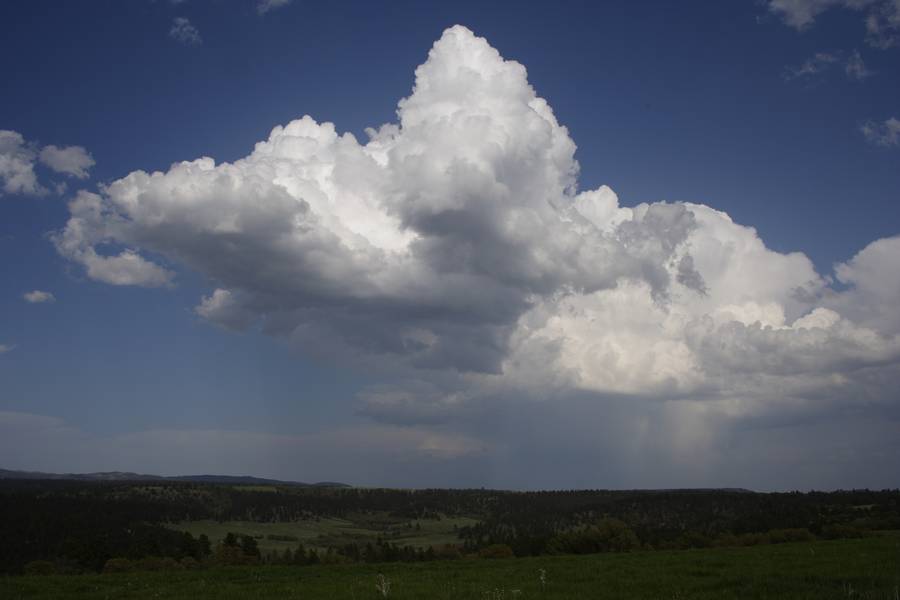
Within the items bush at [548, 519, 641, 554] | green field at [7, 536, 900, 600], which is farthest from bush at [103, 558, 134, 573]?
bush at [548, 519, 641, 554]

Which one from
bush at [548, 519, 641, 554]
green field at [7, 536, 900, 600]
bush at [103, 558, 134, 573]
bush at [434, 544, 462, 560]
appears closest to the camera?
green field at [7, 536, 900, 600]

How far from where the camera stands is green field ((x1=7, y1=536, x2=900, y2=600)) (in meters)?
17.1

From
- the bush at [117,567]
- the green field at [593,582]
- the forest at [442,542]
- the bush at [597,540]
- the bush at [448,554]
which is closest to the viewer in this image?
the green field at [593,582]

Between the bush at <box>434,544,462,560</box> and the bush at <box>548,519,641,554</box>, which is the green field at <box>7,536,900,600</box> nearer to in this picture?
the bush at <box>434,544,462,560</box>

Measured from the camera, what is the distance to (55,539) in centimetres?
13938

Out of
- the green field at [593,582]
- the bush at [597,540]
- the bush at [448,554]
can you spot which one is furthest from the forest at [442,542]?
the green field at [593,582]

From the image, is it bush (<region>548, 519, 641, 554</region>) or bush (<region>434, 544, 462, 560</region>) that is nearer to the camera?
bush (<region>548, 519, 641, 554</region>)

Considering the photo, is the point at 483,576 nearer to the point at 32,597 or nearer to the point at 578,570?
the point at 578,570

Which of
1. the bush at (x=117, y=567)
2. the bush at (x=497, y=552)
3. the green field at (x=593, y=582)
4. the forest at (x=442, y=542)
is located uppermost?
the green field at (x=593, y=582)

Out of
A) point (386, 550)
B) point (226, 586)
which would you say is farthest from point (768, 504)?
point (226, 586)

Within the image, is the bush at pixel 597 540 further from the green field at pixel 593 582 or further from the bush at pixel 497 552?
the green field at pixel 593 582

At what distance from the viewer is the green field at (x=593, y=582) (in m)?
17.1

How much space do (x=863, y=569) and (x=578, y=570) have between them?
397 inches

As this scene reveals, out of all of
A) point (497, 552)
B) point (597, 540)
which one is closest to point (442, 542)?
point (597, 540)
